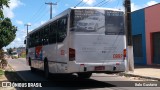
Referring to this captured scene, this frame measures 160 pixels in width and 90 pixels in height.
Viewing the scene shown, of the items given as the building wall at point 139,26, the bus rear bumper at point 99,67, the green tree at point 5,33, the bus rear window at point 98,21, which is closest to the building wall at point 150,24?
the building wall at point 139,26

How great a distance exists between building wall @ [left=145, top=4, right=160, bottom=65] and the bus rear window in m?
14.4

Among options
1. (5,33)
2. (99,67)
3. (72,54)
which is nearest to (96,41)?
(99,67)

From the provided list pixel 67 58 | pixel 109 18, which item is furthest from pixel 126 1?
pixel 67 58

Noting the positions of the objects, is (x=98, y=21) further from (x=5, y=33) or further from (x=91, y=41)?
(x=5, y=33)

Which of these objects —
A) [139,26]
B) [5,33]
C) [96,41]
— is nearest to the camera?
[96,41]

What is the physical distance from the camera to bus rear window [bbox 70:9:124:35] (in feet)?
48.9

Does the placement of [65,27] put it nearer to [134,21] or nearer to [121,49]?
[121,49]

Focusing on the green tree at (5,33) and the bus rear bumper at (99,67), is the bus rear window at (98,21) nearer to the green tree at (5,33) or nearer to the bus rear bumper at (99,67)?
the bus rear bumper at (99,67)

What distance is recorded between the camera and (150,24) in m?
30.4

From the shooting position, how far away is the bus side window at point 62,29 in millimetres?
15383

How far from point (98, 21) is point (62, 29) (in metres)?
1.69

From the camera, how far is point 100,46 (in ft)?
49.9

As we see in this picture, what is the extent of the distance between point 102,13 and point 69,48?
2.18 meters

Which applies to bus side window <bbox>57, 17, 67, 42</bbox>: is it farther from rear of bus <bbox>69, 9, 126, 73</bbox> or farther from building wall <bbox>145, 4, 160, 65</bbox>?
building wall <bbox>145, 4, 160, 65</bbox>
